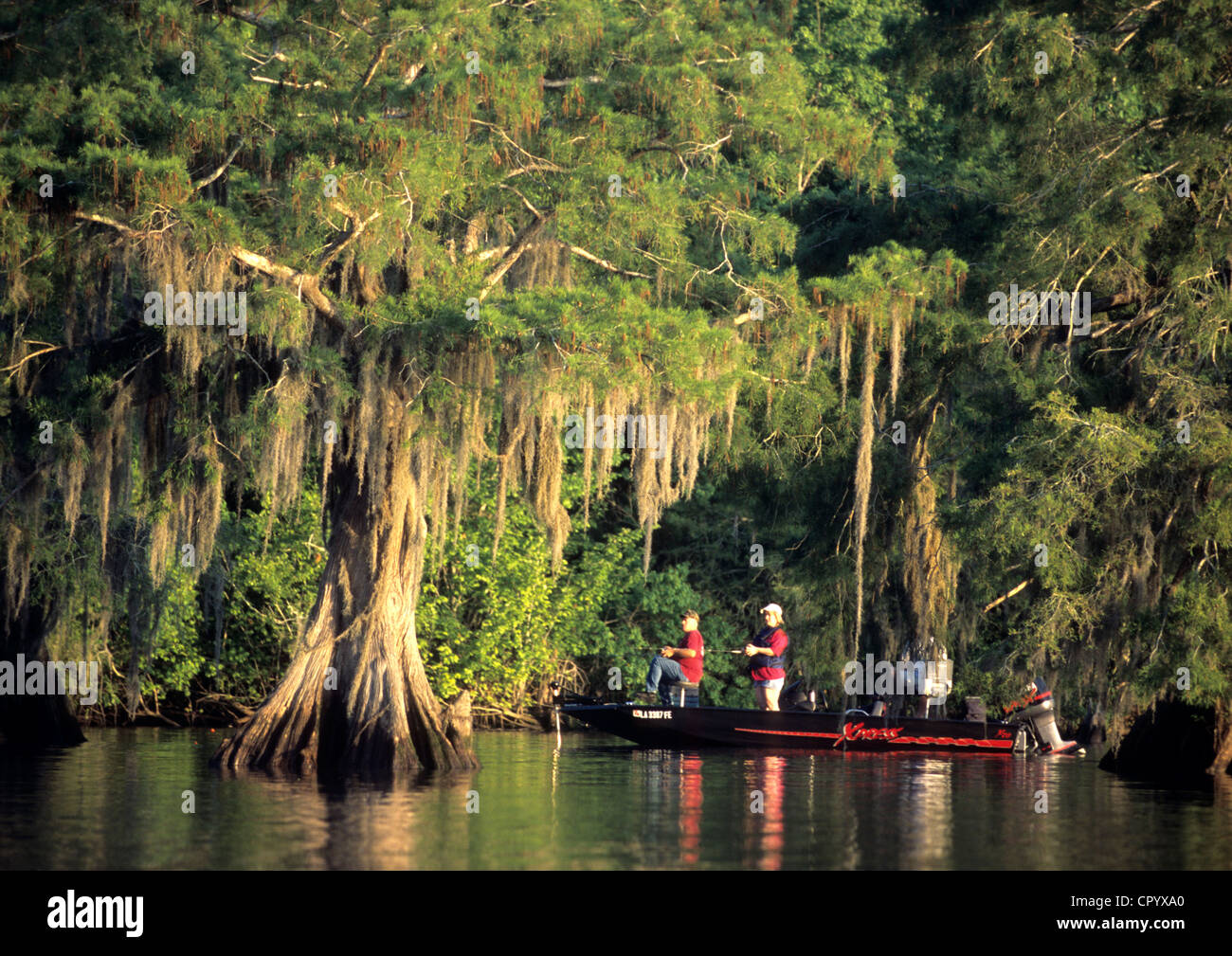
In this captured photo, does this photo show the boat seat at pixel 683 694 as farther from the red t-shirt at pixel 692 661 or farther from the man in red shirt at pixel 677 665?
the red t-shirt at pixel 692 661

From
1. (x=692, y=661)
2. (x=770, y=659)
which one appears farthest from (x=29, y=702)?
(x=770, y=659)

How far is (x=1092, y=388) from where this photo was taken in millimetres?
22406

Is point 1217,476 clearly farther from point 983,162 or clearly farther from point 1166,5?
point 983,162

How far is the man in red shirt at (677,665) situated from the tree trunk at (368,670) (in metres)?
5.35

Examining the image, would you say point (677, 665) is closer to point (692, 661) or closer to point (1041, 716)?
point (692, 661)

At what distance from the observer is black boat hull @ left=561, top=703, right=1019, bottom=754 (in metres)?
25.7

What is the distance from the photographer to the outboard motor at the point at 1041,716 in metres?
26.3

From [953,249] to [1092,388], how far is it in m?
4.56

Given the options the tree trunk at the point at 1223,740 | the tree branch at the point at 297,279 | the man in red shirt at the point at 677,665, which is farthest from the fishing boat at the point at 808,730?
the tree branch at the point at 297,279

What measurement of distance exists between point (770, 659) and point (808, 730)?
4.06 ft

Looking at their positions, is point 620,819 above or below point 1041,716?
below

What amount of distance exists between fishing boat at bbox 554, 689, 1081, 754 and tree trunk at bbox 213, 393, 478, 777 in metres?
4.36

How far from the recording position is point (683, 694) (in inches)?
1048

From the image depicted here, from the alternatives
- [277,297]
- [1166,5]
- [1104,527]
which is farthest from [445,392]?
[1166,5]
